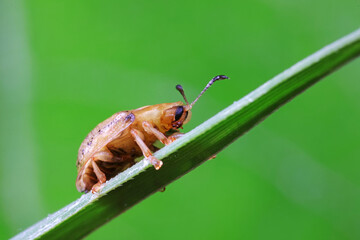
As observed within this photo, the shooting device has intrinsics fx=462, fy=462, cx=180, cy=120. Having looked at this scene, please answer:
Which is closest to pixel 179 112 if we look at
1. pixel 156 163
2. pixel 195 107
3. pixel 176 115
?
pixel 176 115

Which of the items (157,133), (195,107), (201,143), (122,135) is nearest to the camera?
(201,143)

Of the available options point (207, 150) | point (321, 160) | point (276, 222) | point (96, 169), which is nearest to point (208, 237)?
point (276, 222)

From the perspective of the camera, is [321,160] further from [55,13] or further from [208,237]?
[55,13]

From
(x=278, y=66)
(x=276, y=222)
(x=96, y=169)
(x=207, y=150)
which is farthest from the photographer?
(x=278, y=66)

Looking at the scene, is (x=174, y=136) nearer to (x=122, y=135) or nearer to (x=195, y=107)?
(x=122, y=135)

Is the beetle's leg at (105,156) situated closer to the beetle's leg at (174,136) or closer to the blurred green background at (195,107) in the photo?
the beetle's leg at (174,136)

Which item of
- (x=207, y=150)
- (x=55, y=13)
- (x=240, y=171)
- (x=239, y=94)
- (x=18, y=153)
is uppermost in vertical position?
(x=55, y=13)

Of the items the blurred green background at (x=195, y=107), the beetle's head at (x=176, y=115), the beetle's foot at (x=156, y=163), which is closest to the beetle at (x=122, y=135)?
the beetle's head at (x=176, y=115)
